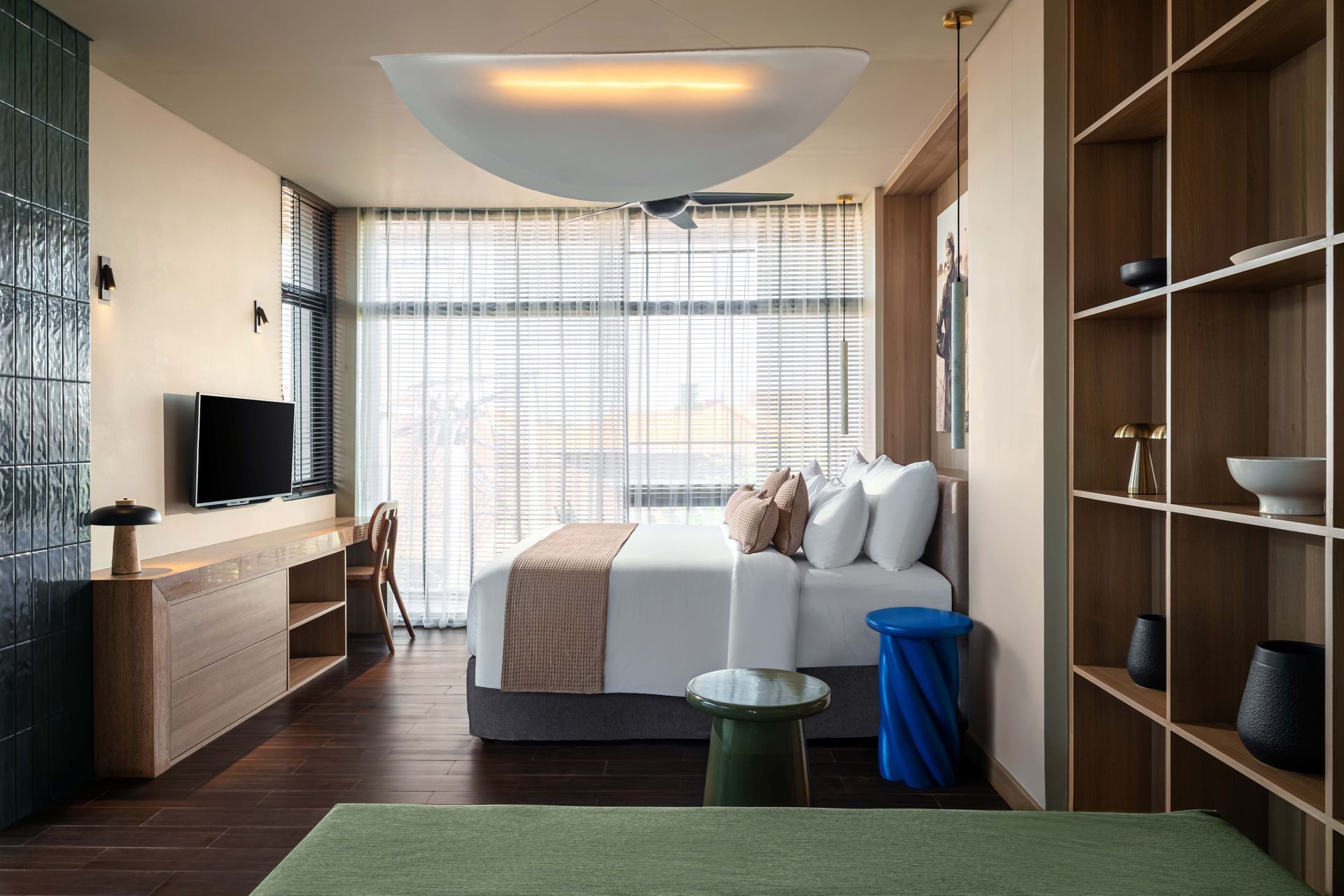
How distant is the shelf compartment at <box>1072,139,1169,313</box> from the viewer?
2.53 m

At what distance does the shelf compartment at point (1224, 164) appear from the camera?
6.57 ft

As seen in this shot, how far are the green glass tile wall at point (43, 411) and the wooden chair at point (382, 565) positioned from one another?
184 centimetres

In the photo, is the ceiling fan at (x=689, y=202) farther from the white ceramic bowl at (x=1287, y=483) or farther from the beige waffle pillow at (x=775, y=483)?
the white ceramic bowl at (x=1287, y=483)

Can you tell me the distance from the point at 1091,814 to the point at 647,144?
61.9 inches

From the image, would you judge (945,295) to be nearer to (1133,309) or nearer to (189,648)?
(1133,309)

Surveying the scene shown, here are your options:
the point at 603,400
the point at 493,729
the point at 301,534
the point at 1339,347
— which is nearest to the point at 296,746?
the point at 493,729

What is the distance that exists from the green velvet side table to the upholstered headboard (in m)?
1.33

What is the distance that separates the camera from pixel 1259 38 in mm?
1816

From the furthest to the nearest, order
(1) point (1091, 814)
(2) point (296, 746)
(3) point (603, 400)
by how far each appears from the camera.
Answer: (3) point (603, 400)
(2) point (296, 746)
(1) point (1091, 814)

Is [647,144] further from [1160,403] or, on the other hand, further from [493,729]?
[493,729]

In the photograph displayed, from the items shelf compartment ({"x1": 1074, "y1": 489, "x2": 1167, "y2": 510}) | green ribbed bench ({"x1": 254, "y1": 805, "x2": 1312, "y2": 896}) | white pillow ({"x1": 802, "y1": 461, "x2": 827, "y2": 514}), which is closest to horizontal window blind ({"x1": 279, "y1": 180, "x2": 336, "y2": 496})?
white pillow ({"x1": 802, "y1": 461, "x2": 827, "y2": 514})

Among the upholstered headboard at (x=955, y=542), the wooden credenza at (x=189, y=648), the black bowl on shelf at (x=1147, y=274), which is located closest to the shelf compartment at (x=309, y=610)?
the wooden credenza at (x=189, y=648)

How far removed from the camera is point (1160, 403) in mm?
2475

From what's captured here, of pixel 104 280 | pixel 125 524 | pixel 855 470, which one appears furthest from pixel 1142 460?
pixel 104 280
